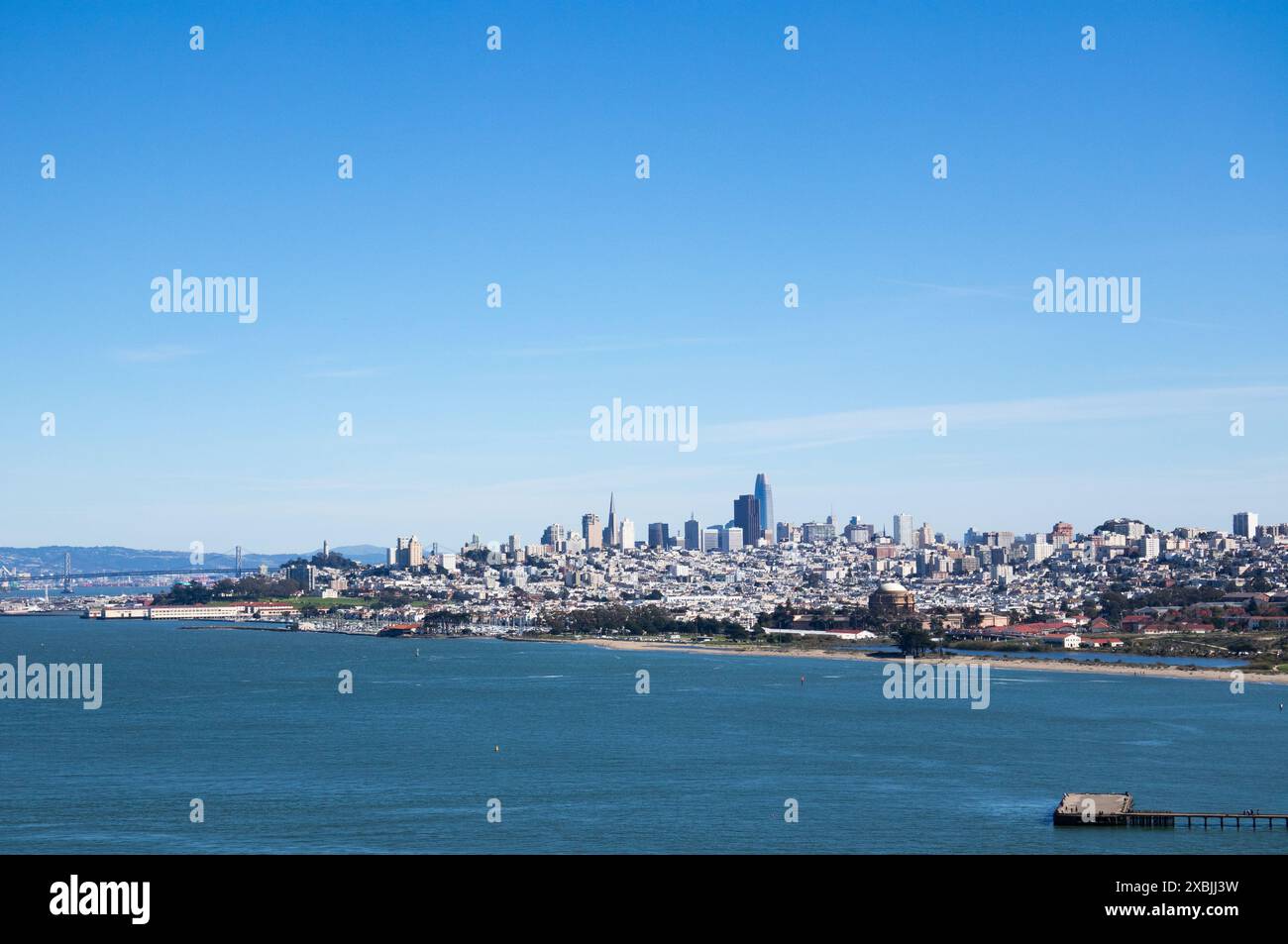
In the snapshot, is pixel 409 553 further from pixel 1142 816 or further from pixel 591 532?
pixel 1142 816

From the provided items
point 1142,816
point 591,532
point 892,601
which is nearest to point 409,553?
point 591,532

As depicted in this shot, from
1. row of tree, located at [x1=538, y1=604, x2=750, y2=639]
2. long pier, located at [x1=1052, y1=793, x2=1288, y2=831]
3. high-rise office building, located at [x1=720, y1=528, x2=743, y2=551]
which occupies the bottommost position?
row of tree, located at [x1=538, y1=604, x2=750, y2=639]

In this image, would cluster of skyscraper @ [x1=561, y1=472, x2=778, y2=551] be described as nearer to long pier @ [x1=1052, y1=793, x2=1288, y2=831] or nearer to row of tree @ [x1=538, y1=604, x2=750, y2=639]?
row of tree @ [x1=538, y1=604, x2=750, y2=639]

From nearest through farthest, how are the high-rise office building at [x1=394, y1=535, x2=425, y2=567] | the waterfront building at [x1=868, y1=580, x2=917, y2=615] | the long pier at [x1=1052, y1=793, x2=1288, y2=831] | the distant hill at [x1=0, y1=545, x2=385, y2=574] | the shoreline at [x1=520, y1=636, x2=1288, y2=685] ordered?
the long pier at [x1=1052, y1=793, x2=1288, y2=831]
the shoreline at [x1=520, y1=636, x2=1288, y2=685]
the waterfront building at [x1=868, y1=580, x2=917, y2=615]
the high-rise office building at [x1=394, y1=535, x2=425, y2=567]
the distant hill at [x1=0, y1=545, x2=385, y2=574]

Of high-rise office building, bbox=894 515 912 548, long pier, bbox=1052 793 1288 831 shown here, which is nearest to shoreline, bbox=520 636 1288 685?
long pier, bbox=1052 793 1288 831

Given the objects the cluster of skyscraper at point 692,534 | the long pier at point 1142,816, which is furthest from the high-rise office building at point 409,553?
the long pier at point 1142,816

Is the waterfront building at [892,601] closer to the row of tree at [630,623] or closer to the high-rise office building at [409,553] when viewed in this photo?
the row of tree at [630,623]
